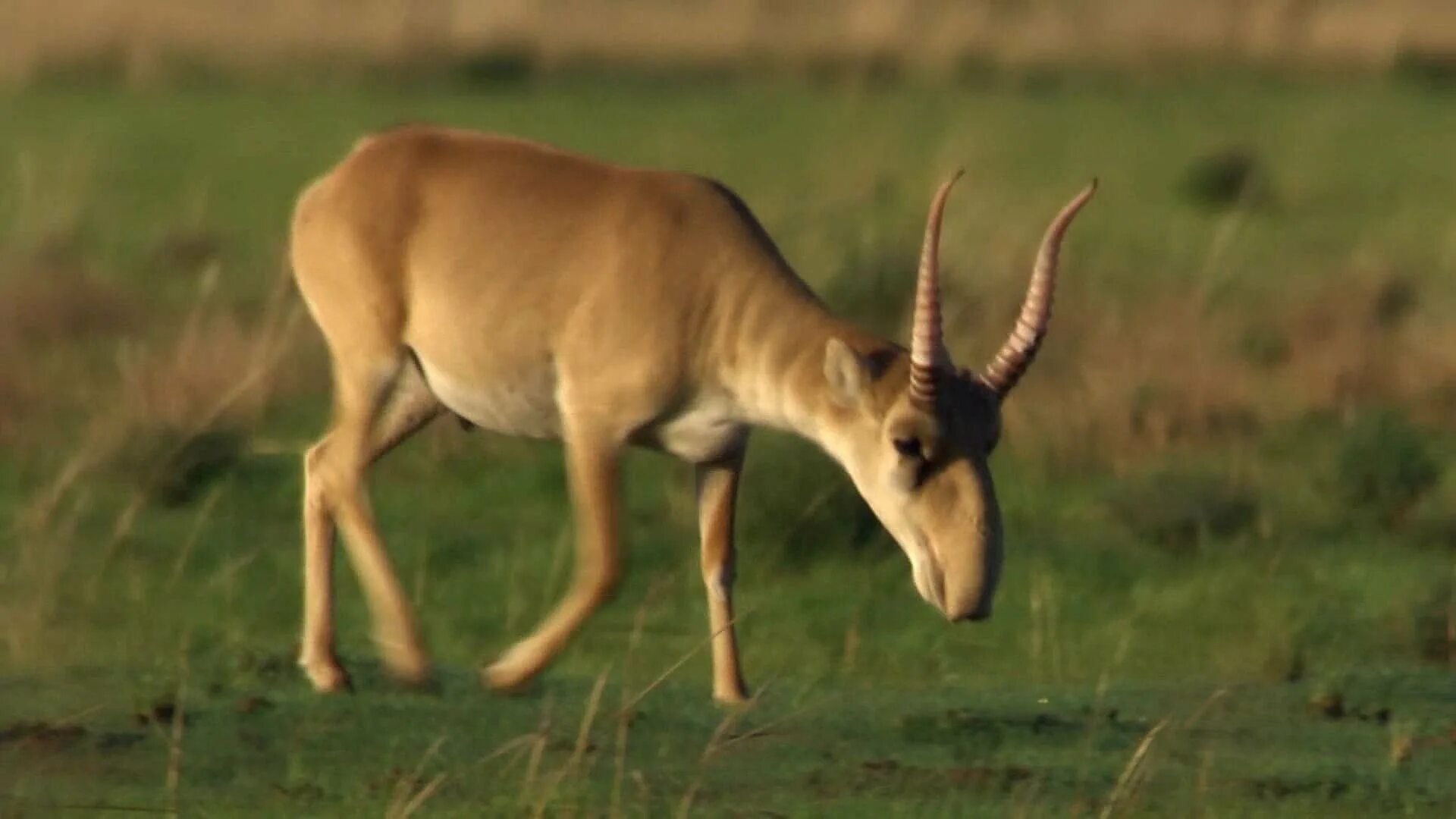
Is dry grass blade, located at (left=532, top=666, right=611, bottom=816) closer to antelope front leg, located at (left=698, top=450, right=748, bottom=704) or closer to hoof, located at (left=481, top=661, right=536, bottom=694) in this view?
hoof, located at (left=481, top=661, right=536, bottom=694)

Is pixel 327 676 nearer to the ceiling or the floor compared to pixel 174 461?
nearer to the ceiling

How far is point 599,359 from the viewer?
9312 mm

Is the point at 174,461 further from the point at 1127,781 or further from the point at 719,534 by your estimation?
the point at 1127,781

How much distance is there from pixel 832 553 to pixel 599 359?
11.4 feet

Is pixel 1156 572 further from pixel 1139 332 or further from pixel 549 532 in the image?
pixel 1139 332

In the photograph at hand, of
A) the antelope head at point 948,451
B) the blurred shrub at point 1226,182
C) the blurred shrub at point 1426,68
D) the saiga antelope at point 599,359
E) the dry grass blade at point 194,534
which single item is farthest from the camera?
the blurred shrub at point 1426,68

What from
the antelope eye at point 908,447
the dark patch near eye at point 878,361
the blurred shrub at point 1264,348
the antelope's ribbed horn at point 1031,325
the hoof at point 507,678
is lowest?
the blurred shrub at point 1264,348

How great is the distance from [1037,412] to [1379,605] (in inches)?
129

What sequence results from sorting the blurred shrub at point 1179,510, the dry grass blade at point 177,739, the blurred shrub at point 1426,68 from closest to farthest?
1. the dry grass blade at point 177,739
2. the blurred shrub at point 1179,510
3. the blurred shrub at point 1426,68

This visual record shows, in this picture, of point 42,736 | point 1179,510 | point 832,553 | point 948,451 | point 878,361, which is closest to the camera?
point 42,736

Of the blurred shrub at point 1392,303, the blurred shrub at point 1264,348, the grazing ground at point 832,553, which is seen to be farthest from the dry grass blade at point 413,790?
the blurred shrub at point 1392,303

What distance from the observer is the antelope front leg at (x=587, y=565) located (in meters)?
9.31

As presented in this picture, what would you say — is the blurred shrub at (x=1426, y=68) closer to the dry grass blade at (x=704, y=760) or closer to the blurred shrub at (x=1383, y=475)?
the blurred shrub at (x=1383, y=475)

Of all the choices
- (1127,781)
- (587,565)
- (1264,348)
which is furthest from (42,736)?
(1264,348)
